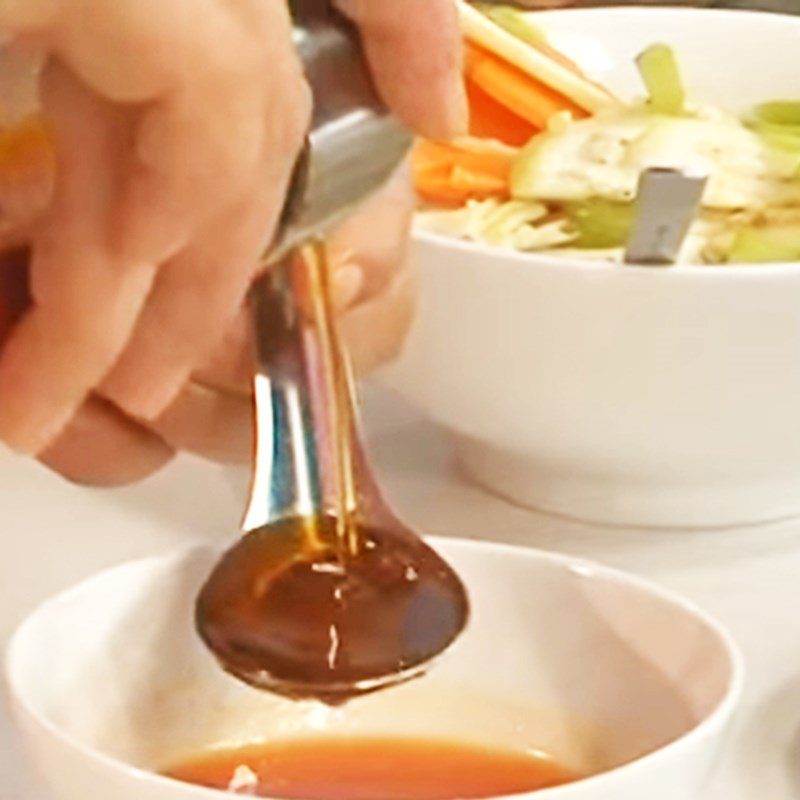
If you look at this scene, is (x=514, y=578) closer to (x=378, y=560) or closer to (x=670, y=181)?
(x=378, y=560)

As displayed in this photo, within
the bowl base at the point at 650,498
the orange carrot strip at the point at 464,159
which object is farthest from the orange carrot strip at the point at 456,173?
the bowl base at the point at 650,498

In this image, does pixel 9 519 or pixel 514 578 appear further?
pixel 9 519

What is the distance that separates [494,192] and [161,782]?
390mm

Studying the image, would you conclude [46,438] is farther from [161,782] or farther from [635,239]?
[635,239]

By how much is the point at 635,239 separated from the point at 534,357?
0.05 meters

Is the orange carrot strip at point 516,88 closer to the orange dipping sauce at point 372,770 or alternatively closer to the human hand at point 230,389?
the human hand at point 230,389

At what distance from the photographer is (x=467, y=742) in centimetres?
59

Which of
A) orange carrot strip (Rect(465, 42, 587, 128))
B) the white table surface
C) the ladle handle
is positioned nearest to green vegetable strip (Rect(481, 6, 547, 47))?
orange carrot strip (Rect(465, 42, 587, 128))

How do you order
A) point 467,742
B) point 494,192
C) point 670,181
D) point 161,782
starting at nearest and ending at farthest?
point 161,782 → point 467,742 → point 670,181 → point 494,192

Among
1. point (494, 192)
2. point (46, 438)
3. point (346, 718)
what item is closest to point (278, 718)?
point (346, 718)

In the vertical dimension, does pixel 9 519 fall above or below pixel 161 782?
below

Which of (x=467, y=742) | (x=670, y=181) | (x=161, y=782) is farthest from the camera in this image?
(x=670, y=181)

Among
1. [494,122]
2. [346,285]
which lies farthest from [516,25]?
[346,285]

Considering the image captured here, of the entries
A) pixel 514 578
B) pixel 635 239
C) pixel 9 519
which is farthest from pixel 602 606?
pixel 9 519
